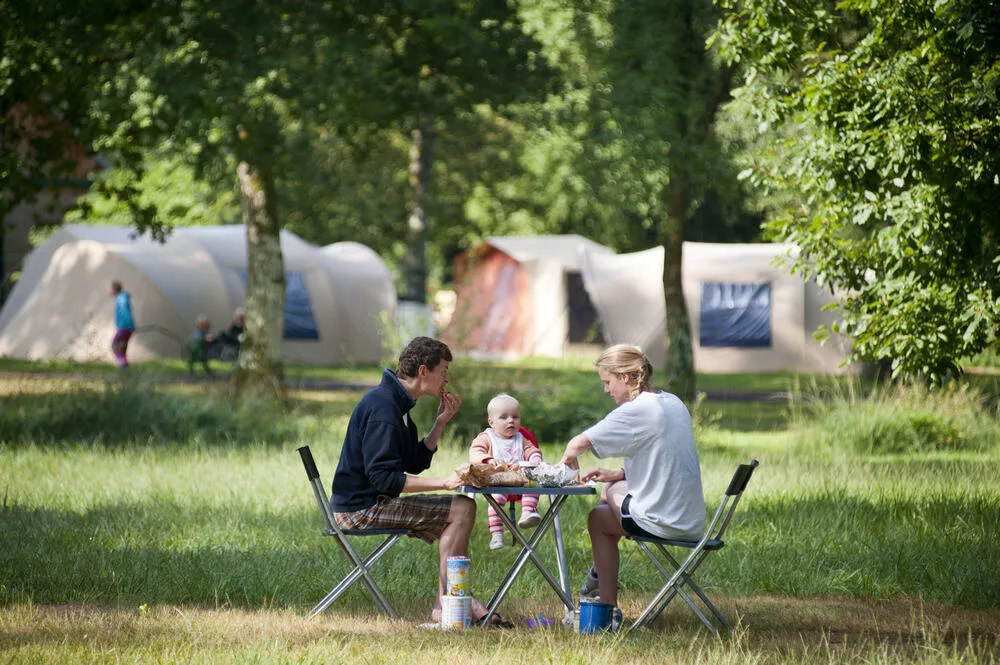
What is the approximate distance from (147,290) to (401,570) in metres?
17.9

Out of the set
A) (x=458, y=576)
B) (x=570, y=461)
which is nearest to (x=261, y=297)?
(x=458, y=576)

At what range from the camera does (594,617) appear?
19.8ft

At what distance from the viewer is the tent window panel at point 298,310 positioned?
26.1 meters

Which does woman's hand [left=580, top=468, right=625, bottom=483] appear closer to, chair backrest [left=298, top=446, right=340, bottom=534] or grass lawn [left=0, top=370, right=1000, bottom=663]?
grass lawn [left=0, top=370, right=1000, bottom=663]

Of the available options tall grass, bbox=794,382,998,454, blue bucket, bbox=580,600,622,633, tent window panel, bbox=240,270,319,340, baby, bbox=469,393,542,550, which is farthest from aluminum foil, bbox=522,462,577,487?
tent window panel, bbox=240,270,319,340

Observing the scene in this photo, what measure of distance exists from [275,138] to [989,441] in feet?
26.2

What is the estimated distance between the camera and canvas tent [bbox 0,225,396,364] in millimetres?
24422

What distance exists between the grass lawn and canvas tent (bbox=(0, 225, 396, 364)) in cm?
1205

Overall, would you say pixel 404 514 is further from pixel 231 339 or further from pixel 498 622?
pixel 231 339

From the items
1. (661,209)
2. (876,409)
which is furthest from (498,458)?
(661,209)

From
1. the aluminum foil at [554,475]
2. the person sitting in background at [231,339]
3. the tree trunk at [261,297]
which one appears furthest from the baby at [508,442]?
the person sitting in background at [231,339]

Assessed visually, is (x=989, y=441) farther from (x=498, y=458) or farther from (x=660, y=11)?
(x=498, y=458)

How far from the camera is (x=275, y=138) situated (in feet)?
49.0

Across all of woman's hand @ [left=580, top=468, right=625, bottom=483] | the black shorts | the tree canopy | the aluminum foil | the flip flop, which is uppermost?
the tree canopy
